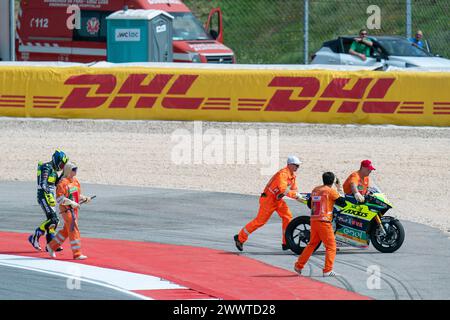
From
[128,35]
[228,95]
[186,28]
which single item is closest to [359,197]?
[228,95]

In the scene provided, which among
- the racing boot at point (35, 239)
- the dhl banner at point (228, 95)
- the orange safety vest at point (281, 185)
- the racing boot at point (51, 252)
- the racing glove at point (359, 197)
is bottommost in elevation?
the racing boot at point (51, 252)

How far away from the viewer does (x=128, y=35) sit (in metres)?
29.8

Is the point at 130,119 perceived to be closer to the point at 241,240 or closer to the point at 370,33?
the point at 241,240

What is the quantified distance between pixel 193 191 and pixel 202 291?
692 centimetres

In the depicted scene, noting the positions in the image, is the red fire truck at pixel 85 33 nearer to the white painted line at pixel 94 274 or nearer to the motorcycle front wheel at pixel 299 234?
the motorcycle front wheel at pixel 299 234

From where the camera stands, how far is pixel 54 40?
32.1m

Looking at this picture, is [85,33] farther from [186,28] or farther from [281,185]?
[281,185]

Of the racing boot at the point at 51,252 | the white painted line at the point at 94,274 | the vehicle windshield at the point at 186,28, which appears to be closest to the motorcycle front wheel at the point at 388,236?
the white painted line at the point at 94,274

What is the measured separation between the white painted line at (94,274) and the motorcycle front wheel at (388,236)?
Answer: 3234mm

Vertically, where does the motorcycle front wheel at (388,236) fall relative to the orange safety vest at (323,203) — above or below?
below

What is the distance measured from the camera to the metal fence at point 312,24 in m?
35.3

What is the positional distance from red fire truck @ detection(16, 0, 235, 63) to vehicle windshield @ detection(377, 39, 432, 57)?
461 cm

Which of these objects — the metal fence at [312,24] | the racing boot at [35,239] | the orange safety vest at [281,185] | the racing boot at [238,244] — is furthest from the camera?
the metal fence at [312,24]

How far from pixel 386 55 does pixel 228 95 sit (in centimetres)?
669
